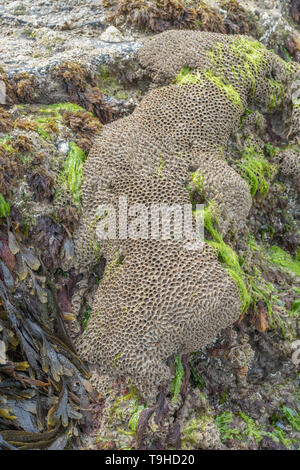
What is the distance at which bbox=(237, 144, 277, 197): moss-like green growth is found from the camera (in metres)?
3.56

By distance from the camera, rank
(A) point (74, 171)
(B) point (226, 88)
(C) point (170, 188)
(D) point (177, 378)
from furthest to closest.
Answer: (B) point (226, 88) < (A) point (74, 171) < (C) point (170, 188) < (D) point (177, 378)

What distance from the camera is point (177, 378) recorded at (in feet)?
9.50

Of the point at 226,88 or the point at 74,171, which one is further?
the point at 226,88

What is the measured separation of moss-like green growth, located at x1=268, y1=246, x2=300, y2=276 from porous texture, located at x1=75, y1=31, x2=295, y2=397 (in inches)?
23.4

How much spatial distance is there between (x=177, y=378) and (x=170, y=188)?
132 cm

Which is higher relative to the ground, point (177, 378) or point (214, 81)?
point (214, 81)

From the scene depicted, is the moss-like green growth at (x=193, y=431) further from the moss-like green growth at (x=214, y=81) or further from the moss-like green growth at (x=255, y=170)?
the moss-like green growth at (x=214, y=81)

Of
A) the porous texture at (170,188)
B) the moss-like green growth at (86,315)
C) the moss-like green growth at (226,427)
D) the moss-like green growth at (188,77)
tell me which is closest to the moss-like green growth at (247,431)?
the moss-like green growth at (226,427)

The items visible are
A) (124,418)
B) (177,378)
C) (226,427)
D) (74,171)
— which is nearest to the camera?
(124,418)

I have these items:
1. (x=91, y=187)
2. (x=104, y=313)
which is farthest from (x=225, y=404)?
(x=91, y=187)

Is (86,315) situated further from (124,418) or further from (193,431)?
(193,431)

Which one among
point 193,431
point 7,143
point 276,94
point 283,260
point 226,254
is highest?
point 276,94

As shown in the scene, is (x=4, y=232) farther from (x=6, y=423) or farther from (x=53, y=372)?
(x=6, y=423)

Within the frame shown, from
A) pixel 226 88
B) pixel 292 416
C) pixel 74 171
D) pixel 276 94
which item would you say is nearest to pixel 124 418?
pixel 292 416
